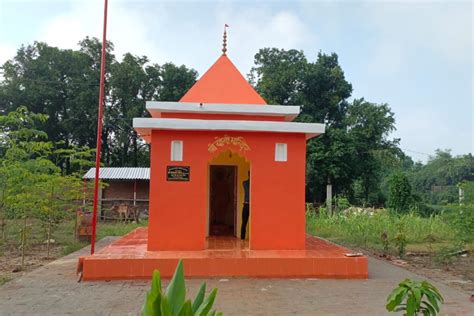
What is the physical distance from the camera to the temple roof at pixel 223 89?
9.77m

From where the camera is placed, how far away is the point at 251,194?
8242mm

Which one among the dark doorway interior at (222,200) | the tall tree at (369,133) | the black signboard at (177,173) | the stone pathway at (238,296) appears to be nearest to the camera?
the stone pathway at (238,296)

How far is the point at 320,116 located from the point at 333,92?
5.90 ft

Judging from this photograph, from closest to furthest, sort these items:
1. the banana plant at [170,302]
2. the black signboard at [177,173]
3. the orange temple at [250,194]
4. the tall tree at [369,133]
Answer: the banana plant at [170,302] < the orange temple at [250,194] < the black signboard at [177,173] < the tall tree at [369,133]

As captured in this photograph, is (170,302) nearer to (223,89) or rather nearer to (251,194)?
(251,194)

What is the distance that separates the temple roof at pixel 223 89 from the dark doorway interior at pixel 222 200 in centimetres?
174

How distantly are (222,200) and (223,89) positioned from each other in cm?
290

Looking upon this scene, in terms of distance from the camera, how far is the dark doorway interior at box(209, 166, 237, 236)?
10.7 meters

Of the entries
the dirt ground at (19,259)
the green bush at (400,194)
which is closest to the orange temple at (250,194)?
the dirt ground at (19,259)

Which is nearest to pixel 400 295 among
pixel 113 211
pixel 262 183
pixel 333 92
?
pixel 262 183

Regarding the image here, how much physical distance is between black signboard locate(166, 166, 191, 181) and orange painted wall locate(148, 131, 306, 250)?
3.0 inches

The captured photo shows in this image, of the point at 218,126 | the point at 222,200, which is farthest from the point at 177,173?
the point at 222,200

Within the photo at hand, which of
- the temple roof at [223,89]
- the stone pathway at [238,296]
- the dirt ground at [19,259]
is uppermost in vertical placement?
the temple roof at [223,89]

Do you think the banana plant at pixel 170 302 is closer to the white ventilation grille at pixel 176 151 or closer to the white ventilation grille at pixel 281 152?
the white ventilation grille at pixel 176 151
